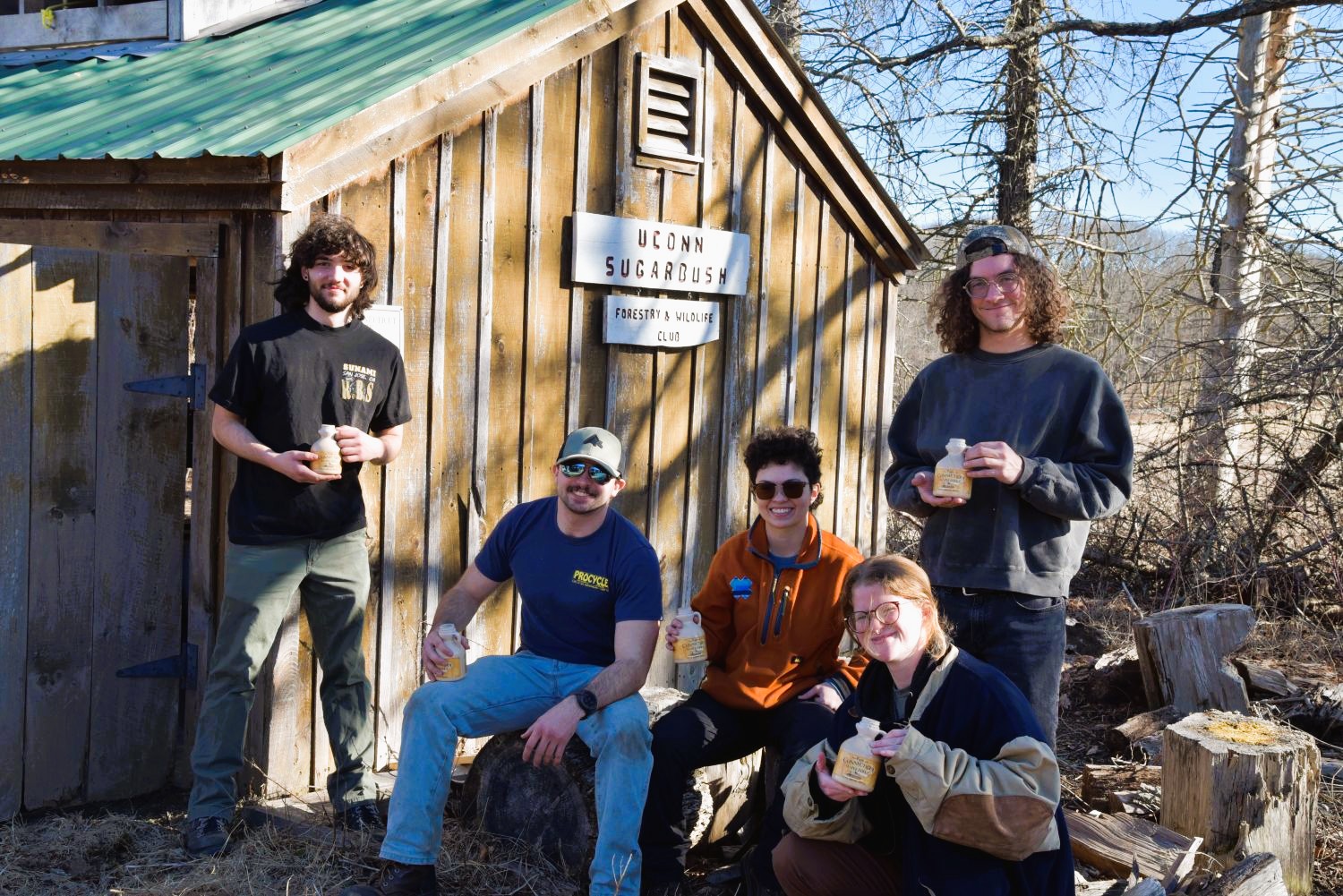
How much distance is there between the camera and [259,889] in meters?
4.11

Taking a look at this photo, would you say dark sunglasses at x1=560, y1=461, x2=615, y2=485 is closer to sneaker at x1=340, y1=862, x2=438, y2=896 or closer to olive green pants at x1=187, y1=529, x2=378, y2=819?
olive green pants at x1=187, y1=529, x2=378, y2=819

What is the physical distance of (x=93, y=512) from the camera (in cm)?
504

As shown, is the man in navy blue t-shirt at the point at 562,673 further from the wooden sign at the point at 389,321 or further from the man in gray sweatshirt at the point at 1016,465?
the wooden sign at the point at 389,321

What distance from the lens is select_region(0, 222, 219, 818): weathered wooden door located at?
4.86 meters

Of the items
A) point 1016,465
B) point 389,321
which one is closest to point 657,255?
point 389,321

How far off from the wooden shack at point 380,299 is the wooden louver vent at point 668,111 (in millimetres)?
16

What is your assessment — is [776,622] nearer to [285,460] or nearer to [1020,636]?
[1020,636]

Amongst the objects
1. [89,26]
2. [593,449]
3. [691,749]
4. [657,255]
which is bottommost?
[691,749]

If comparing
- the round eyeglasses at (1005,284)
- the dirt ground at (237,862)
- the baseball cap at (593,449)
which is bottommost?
the dirt ground at (237,862)

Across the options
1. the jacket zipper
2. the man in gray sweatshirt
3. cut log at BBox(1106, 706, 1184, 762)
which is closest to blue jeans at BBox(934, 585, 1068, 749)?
Answer: the man in gray sweatshirt

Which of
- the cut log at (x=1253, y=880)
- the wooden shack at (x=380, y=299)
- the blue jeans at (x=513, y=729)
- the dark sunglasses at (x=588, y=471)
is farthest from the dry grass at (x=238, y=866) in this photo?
the cut log at (x=1253, y=880)

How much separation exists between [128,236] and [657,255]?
242 centimetres

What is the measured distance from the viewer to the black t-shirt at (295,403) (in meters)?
4.32

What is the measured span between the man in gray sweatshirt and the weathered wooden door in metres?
2.90
